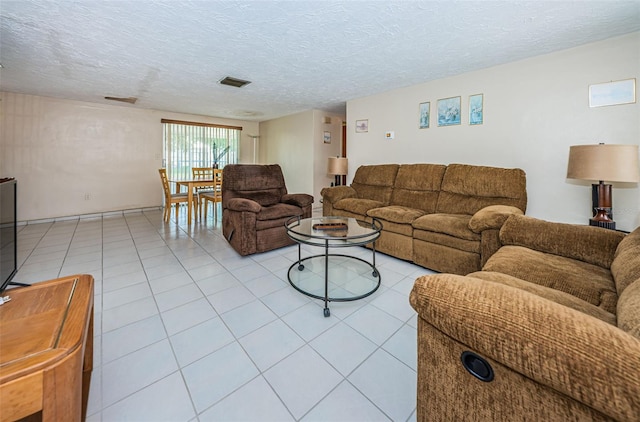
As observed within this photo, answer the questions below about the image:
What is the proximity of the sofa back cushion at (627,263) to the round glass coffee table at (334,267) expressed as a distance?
51.2 inches

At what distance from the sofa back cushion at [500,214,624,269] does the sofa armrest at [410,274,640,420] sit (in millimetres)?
1369

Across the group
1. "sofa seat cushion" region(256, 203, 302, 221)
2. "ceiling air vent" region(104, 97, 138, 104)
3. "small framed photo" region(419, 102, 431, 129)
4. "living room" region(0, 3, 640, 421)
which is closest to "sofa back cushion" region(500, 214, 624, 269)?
"living room" region(0, 3, 640, 421)

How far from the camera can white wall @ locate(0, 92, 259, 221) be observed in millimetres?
4273

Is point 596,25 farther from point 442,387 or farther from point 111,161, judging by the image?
point 111,161

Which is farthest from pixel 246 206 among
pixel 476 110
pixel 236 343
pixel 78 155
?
pixel 78 155

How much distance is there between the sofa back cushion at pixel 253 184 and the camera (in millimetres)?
3463

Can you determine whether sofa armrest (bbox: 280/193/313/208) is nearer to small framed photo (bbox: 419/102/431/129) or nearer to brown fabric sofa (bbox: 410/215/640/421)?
small framed photo (bbox: 419/102/431/129)

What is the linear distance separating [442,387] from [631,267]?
3.49 ft

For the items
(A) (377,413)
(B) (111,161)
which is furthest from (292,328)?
(B) (111,161)

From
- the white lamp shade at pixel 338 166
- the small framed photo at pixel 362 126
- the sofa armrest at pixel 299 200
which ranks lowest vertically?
the sofa armrest at pixel 299 200

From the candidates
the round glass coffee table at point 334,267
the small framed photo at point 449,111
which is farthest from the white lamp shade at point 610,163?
the round glass coffee table at point 334,267

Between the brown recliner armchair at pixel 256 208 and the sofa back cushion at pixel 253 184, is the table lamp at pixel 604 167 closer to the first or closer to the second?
the brown recliner armchair at pixel 256 208

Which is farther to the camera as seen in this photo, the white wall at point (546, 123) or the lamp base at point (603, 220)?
the white wall at point (546, 123)

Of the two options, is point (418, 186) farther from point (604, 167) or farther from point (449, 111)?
point (604, 167)
